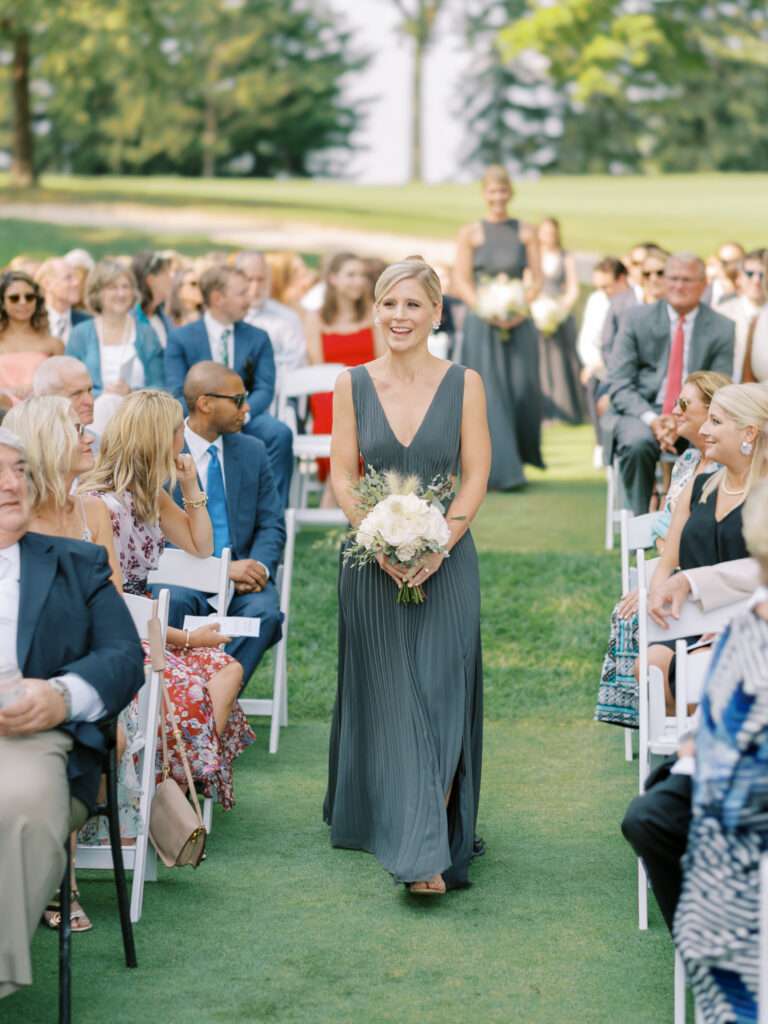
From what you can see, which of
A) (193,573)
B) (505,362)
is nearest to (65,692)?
(193,573)

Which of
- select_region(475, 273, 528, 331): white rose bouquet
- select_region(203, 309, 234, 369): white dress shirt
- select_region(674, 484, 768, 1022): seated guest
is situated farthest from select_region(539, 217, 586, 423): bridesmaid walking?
select_region(674, 484, 768, 1022): seated guest

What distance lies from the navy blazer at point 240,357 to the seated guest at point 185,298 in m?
2.43

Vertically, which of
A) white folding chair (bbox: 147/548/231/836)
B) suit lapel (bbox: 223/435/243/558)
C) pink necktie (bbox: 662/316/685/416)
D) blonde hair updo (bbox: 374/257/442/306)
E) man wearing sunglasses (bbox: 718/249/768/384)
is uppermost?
blonde hair updo (bbox: 374/257/442/306)

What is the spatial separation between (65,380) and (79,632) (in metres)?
2.72

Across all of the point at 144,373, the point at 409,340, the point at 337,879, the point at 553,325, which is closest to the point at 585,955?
the point at 337,879

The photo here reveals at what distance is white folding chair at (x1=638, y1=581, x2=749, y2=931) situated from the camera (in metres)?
5.45

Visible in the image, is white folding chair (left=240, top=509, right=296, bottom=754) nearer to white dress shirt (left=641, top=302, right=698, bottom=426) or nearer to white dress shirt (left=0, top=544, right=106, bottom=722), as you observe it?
white dress shirt (left=641, top=302, right=698, bottom=426)

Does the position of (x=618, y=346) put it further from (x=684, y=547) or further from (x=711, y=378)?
(x=684, y=547)

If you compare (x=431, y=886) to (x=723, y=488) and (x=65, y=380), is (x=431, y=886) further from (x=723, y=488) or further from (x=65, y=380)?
(x=65, y=380)

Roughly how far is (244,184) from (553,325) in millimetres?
26969

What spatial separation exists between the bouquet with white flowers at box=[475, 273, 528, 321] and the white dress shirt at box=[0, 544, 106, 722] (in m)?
8.21

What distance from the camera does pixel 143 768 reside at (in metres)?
5.79

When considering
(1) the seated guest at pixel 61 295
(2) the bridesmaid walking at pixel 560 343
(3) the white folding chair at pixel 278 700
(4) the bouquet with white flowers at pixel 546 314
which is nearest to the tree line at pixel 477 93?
(2) the bridesmaid walking at pixel 560 343

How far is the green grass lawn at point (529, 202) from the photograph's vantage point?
108 feet
